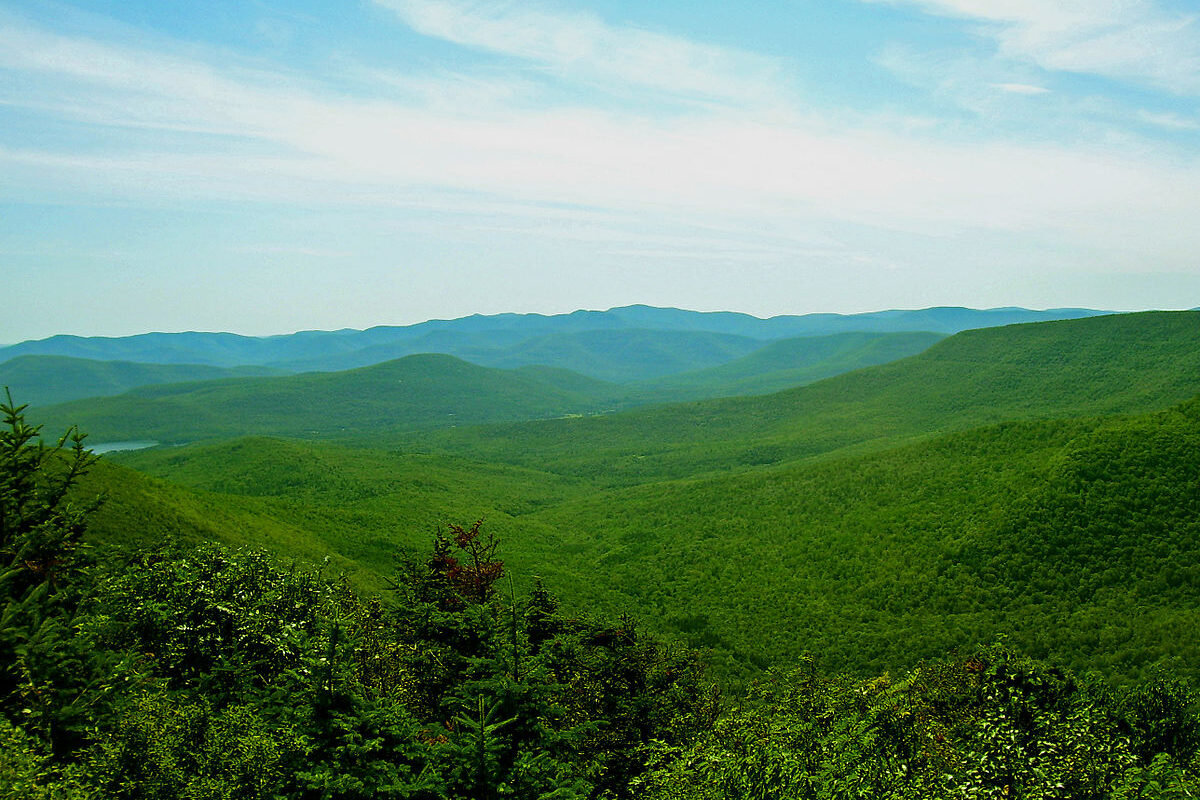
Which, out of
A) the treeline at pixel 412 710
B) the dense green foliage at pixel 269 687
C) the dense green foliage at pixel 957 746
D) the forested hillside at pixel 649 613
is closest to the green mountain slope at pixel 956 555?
the forested hillside at pixel 649 613

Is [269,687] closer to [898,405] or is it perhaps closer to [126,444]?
[898,405]

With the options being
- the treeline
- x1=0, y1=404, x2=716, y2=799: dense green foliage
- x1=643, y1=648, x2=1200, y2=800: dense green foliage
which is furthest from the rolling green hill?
x1=0, y1=404, x2=716, y2=799: dense green foliage

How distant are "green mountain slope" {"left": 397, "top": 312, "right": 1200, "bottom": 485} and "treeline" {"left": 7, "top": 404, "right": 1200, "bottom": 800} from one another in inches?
3254

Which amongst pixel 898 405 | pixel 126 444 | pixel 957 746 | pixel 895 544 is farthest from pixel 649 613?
pixel 126 444

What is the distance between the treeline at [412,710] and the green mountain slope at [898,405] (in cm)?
8266

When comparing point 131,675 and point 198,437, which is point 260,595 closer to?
point 131,675

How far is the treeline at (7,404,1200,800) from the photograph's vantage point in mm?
12508

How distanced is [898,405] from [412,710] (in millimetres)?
124172

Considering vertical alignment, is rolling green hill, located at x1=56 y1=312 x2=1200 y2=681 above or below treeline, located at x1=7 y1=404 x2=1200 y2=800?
below

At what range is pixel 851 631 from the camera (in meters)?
45.4

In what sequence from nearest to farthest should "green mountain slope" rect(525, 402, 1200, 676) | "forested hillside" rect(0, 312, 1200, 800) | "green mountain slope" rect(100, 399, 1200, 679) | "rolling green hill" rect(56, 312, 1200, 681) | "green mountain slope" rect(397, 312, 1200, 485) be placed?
"forested hillside" rect(0, 312, 1200, 800), "green mountain slope" rect(525, 402, 1200, 676), "green mountain slope" rect(100, 399, 1200, 679), "rolling green hill" rect(56, 312, 1200, 681), "green mountain slope" rect(397, 312, 1200, 485)

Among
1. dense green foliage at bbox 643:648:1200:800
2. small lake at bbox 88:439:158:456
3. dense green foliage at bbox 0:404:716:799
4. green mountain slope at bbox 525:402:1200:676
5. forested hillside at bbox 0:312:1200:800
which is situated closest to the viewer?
dense green foliage at bbox 0:404:716:799

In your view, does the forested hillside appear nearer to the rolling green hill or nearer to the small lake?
the rolling green hill

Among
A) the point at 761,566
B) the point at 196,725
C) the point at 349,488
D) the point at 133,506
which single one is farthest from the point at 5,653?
the point at 349,488
